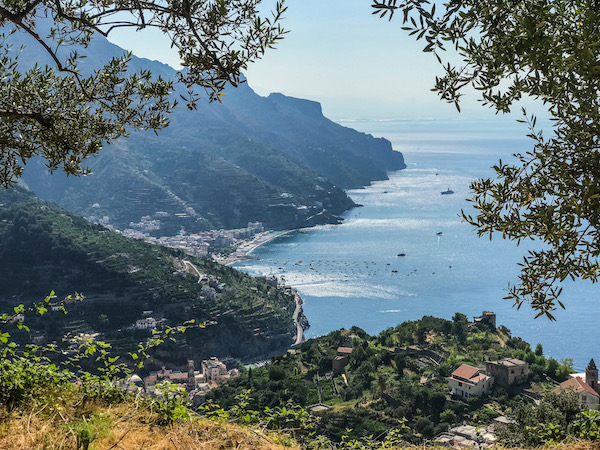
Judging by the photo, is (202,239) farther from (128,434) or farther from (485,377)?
(128,434)

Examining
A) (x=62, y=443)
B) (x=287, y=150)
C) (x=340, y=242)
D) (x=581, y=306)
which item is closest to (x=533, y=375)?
(x=62, y=443)

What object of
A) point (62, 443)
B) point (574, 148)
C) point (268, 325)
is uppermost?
point (574, 148)

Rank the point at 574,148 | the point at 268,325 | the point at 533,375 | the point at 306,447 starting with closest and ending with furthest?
the point at 574,148 < the point at 306,447 < the point at 533,375 < the point at 268,325

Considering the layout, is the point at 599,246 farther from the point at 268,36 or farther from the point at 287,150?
the point at 287,150

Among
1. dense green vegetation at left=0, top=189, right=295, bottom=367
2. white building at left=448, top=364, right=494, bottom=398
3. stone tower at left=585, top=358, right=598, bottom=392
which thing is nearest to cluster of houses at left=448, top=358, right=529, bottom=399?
white building at left=448, top=364, right=494, bottom=398

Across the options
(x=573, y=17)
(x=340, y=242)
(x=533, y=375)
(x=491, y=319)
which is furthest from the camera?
(x=340, y=242)

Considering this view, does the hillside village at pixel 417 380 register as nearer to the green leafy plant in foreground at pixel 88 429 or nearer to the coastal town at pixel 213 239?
the green leafy plant in foreground at pixel 88 429

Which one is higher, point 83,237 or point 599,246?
point 599,246
